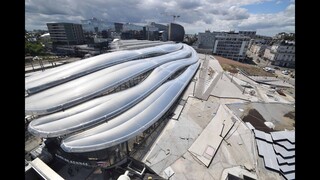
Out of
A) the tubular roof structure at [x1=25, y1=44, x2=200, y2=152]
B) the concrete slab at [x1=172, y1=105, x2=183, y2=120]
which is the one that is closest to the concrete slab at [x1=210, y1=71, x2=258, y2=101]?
the concrete slab at [x1=172, y1=105, x2=183, y2=120]

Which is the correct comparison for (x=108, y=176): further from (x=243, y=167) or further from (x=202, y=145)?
(x=243, y=167)

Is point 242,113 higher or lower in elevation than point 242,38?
lower

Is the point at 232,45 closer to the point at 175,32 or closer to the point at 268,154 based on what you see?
the point at 175,32

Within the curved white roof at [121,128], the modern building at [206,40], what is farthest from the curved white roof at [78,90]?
the modern building at [206,40]

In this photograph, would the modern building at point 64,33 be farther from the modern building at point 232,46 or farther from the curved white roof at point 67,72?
the modern building at point 232,46
